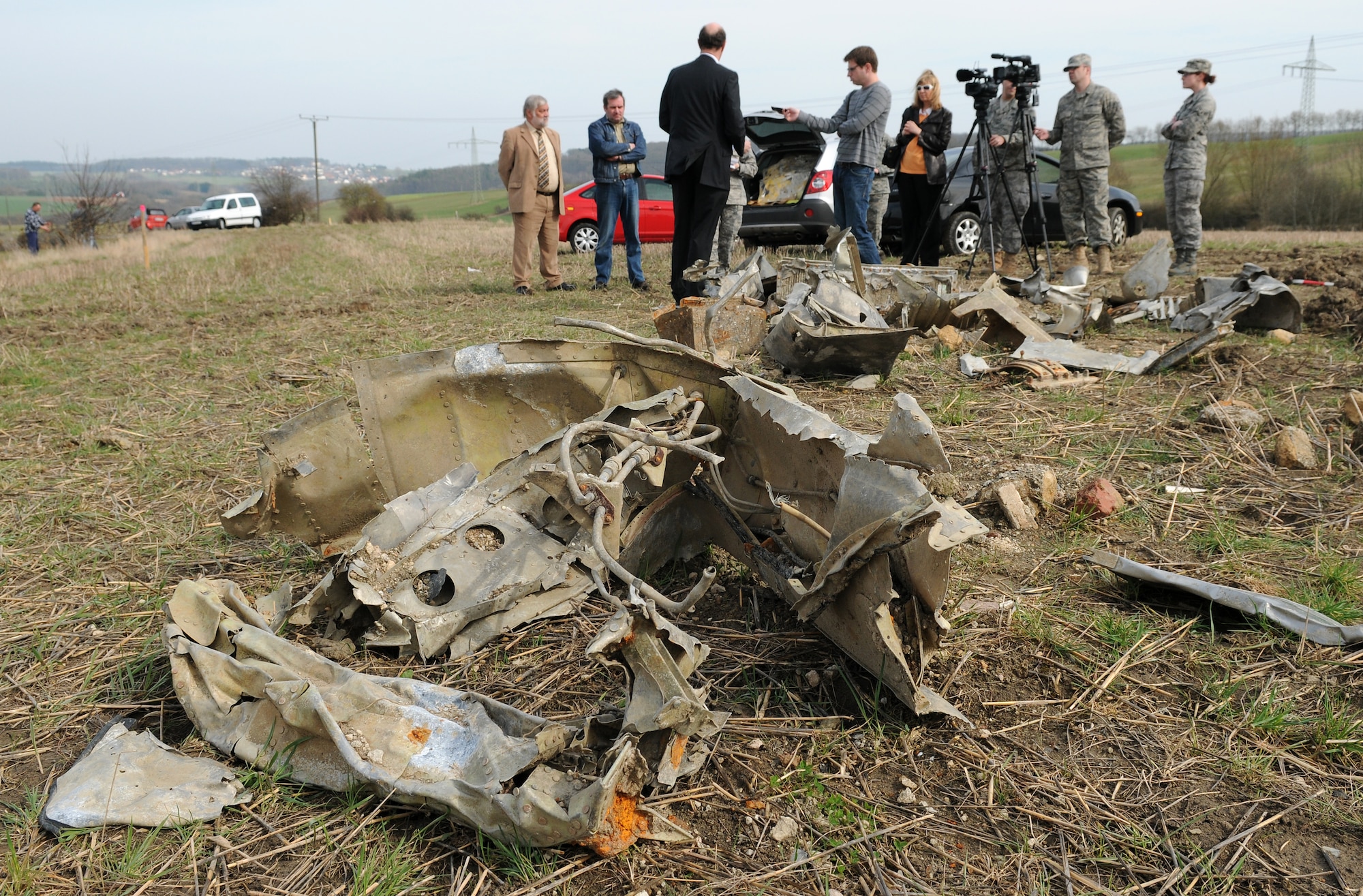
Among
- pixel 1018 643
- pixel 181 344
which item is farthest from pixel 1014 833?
pixel 181 344

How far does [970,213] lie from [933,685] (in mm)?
10049

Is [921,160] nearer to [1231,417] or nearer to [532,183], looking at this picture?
[532,183]

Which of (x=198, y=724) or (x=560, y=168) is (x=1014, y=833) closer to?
(x=198, y=724)

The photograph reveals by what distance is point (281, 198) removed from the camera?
4419 centimetres

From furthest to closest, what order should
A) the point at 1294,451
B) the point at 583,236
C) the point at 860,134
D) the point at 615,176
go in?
the point at 583,236 < the point at 615,176 < the point at 860,134 < the point at 1294,451

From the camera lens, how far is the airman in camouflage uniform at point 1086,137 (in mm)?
8461

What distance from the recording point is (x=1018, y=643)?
260cm

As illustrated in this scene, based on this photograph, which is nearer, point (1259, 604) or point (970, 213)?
point (1259, 604)

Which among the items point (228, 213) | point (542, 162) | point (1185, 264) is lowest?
point (1185, 264)

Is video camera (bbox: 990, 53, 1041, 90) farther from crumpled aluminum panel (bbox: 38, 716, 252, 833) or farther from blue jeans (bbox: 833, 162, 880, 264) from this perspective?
crumpled aluminum panel (bbox: 38, 716, 252, 833)

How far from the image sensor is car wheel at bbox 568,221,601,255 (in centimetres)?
1417

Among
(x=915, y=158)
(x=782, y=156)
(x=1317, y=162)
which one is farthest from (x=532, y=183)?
(x=1317, y=162)

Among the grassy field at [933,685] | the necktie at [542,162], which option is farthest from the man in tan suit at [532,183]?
the grassy field at [933,685]

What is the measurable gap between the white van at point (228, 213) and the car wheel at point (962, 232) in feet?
128
